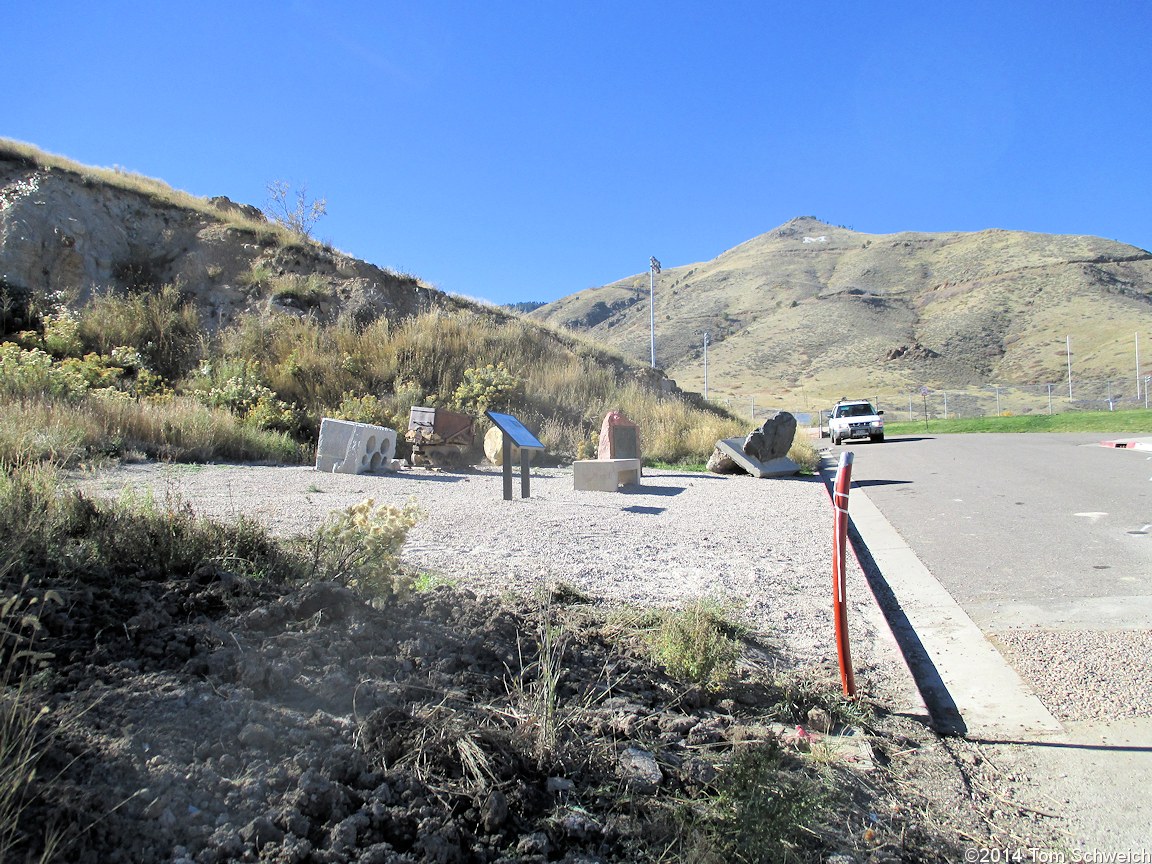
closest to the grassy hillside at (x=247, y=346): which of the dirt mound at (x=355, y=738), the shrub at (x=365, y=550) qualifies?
the shrub at (x=365, y=550)

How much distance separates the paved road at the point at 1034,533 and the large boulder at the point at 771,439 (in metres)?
1.68

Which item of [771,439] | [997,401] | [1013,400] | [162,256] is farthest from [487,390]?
[1013,400]

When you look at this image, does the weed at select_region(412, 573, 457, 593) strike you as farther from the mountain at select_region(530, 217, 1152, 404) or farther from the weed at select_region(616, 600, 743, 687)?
the mountain at select_region(530, 217, 1152, 404)

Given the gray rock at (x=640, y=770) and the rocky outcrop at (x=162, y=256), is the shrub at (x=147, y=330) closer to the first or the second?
the rocky outcrop at (x=162, y=256)

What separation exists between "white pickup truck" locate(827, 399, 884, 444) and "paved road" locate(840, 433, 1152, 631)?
1270cm

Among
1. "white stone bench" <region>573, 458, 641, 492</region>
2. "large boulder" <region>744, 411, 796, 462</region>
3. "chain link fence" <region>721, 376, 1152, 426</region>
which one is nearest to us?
"white stone bench" <region>573, 458, 641, 492</region>

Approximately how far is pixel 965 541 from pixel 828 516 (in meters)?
1.84

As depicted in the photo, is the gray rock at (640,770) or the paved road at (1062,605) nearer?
the gray rock at (640,770)

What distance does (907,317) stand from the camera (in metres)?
88.5

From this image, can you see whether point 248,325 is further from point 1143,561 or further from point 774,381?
point 774,381

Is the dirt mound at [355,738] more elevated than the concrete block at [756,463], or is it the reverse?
the concrete block at [756,463]

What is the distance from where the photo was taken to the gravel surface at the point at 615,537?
4.98 m

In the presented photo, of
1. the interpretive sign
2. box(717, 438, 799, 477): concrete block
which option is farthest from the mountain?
the interpretive sign

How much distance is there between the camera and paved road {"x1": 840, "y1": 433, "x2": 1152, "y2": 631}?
552 cm
